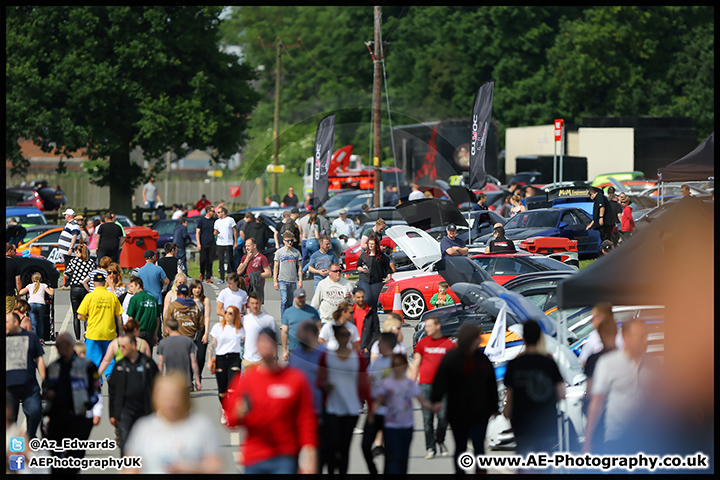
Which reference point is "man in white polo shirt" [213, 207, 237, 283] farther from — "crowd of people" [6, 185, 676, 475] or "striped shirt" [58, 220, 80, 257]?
"crowd of people" [6, 185, 676, 475]

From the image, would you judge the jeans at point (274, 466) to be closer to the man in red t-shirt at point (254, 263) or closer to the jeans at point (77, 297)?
the jeans at point (77, 297)

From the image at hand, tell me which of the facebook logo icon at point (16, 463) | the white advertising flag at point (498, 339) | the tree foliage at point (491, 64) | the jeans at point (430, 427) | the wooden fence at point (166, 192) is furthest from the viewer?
the tree foliage at point (491, 64)

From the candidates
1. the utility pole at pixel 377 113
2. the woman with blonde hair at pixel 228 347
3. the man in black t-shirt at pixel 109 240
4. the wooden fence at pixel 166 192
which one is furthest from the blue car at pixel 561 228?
the wooden fence at pixel 166 192

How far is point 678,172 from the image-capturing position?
67.7ft

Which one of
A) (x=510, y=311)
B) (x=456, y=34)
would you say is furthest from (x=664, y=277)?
(x=456, y=34)

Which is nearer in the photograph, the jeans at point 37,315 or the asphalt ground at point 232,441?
the asphalt ground at point 232,441

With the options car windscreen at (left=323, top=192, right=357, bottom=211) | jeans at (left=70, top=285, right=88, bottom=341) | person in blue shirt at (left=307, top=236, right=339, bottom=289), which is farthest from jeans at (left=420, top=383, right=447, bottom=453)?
car windscreen at (left=323, top=192, right=357, bottom=211)

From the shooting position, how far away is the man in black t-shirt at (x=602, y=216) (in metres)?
23.4

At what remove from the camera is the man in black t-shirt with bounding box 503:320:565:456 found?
340 inches

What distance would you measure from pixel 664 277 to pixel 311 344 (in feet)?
11.6

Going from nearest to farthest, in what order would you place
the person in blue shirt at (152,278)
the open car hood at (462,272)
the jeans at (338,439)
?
the jeans at (338,439), the person in blue shirt at (152,278), the open car hood at (462,272)

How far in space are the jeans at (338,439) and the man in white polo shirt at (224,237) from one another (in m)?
15.3

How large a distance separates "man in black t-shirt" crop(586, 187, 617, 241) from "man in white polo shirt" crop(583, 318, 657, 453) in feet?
49.7
